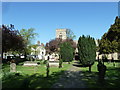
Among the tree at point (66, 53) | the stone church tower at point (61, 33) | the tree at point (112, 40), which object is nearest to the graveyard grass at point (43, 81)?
the tree at point (66, 53)

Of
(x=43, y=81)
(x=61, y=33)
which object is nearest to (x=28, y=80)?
(x=43, y=81)

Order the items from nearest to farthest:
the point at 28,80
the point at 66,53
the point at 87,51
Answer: the point at 28,80
the point at 87,51
the point at 66,53

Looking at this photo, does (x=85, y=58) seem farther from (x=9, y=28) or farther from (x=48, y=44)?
(x=48, y=44)

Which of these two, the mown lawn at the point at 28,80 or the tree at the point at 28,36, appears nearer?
the mown lawn at the point at 28,80

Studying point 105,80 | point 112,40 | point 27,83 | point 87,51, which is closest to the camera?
point 27,83

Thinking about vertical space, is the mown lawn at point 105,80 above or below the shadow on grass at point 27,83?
below

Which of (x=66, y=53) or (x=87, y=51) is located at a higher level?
(x=87, y=51)

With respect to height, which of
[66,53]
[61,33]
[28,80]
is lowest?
[28,80]

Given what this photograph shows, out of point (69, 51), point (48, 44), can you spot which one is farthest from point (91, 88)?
point (48, 44)

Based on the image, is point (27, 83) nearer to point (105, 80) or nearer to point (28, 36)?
point (105, 80)

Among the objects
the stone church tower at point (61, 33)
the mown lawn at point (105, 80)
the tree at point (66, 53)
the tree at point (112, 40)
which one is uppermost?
the stone church tower at point (61, 33)

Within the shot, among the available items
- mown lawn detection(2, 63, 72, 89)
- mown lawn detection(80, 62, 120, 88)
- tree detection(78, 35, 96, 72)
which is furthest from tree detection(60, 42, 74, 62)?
mown lawn detection(2, 63, 72, 89)

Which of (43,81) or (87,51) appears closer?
(43,81)

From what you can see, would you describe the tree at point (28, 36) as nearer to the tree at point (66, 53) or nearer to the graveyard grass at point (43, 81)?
the tree at point (66, 53)
